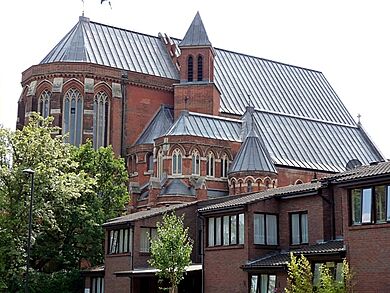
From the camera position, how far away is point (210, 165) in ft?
214

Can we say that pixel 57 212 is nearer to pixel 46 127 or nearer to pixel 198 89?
pixel 46 127

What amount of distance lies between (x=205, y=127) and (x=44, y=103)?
16.8 m

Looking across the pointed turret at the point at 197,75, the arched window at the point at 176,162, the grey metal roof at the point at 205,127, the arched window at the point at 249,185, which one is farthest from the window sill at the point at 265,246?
the pointed turret at the point at 197,75

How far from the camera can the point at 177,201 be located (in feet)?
202

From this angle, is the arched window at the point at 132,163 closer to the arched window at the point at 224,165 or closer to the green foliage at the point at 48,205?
the arched window at the point at 224,165

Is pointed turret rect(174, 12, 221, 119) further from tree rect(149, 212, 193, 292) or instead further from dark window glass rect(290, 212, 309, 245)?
dark window glass rect(290, 212, 309, 245)

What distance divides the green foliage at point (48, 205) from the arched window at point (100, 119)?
13.5 m

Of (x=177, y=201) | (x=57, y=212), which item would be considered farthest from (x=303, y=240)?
(x=177, y=201)

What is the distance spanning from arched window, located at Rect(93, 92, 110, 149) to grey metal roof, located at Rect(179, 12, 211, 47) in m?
10.0

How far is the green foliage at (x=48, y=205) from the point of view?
46812 millimetres

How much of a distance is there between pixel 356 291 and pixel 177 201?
34574mm

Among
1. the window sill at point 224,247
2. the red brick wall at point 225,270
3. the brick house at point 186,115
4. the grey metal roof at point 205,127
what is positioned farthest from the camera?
the grey metal roof at point 205,127

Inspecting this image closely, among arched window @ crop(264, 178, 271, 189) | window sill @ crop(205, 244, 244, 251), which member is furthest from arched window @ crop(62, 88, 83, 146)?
window sill @ crop(205, 244, 244, 251)

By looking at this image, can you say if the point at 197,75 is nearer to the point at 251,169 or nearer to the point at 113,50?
the point at 113,50
